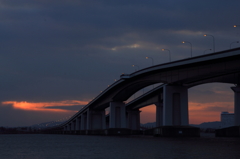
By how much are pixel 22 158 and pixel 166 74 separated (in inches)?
1729

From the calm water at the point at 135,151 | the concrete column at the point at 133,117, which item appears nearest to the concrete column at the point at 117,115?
the concrete column at the point at 133,117

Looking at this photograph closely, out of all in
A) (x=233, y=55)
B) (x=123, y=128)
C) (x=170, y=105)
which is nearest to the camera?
(x=233, y=55)

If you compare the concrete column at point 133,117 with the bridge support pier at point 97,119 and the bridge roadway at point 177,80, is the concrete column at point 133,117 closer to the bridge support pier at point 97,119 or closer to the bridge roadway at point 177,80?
the bridge support pier at point 97,119

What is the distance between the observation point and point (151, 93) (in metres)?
122

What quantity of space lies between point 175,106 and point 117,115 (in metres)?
40.4

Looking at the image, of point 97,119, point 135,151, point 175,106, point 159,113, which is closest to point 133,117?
point 97,119

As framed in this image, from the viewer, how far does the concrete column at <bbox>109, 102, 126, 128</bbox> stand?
108994mm

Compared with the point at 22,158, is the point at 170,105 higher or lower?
higher

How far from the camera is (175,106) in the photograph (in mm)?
72812

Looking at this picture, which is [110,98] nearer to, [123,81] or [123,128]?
[123,128]

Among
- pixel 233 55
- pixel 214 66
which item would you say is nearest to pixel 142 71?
pixel 214 66

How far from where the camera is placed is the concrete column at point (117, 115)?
10899 centimetres

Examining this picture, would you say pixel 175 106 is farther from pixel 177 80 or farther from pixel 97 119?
pixel 97 119

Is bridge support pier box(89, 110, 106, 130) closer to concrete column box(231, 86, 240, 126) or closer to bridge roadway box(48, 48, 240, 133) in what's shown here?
bridge roadway box(48, 48, 240, 133)
